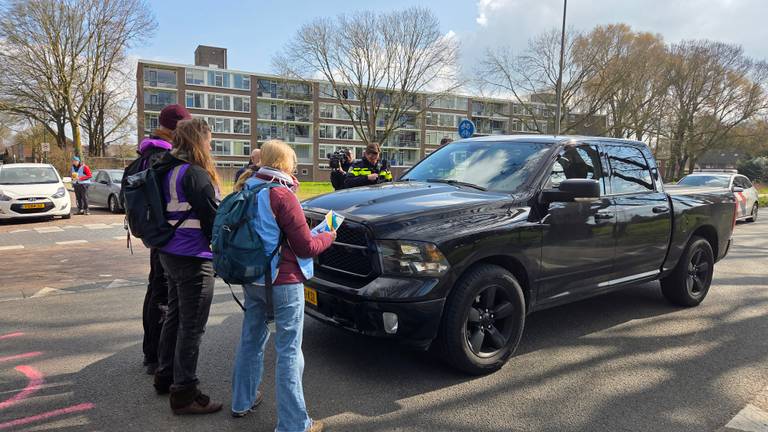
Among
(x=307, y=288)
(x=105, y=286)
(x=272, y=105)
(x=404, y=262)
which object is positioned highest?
(x=272, y=105)

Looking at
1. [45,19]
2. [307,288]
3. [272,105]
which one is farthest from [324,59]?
[307,288]

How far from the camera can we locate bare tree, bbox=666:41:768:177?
147ft

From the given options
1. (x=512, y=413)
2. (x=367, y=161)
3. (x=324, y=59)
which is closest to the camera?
(x=512, y=413)

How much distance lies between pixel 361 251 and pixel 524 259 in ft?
4.38

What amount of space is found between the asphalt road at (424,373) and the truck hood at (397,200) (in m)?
1.25

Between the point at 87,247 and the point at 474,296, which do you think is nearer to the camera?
the point at 474,296

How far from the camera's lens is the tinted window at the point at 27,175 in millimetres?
13461

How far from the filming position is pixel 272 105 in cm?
7075

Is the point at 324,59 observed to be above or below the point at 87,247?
above

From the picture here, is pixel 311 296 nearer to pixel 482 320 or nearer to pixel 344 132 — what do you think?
pixel 482 320

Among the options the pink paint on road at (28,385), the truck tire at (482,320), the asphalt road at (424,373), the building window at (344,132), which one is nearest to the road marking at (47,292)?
the asphalt road at (424,373)

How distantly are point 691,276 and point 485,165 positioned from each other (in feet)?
10.3

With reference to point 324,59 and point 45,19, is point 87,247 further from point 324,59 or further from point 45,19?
point 324,59

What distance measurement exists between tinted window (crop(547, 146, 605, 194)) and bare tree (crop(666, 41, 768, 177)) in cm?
4490
